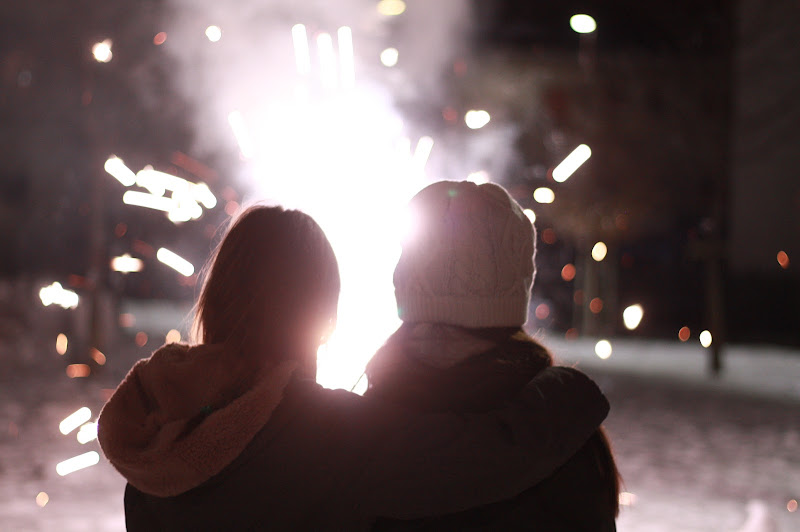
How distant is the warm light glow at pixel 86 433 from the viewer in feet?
24.4

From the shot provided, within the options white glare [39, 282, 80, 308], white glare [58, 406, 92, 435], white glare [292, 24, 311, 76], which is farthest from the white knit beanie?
white glare [39, 282, 80, 308]

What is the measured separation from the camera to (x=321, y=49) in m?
6.62

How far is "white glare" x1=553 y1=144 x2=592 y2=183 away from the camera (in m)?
16.3

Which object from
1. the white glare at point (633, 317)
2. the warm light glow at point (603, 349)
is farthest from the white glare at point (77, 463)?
the white glare at point (633, 317)

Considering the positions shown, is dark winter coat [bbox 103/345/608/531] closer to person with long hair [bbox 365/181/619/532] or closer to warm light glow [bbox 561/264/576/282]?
person with long hair [bbox 365/181/619/532]

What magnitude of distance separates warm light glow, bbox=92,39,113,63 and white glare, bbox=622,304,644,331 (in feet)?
49.3

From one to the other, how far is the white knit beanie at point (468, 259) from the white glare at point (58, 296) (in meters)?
13.3

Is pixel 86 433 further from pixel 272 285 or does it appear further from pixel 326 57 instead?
pixel 272 285

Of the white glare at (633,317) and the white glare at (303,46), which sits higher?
the white glare at (303,46)

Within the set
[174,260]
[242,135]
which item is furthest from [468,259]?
[242,135]

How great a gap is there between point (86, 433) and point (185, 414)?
675 cm

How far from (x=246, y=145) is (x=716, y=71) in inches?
475

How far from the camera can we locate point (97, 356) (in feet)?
38.7

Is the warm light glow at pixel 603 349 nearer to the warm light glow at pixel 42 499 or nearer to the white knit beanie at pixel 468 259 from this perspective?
the warm light glow at pixel 42 499
